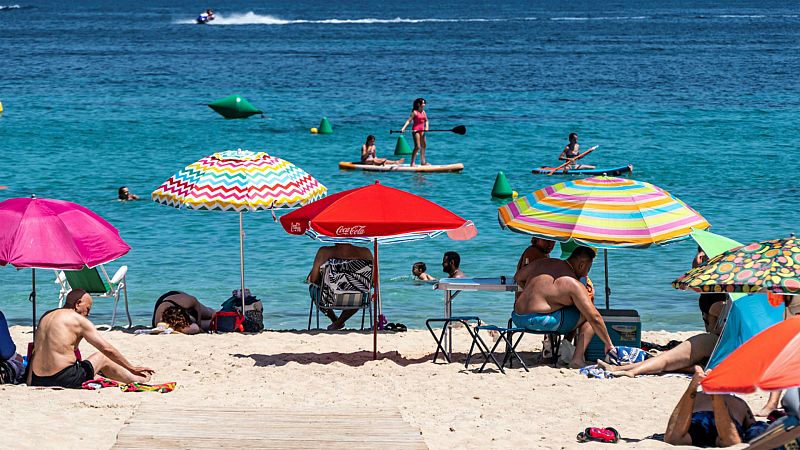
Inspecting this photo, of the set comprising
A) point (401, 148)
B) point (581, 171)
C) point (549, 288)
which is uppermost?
point (549, 288)

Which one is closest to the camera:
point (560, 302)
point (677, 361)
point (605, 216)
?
point (677, 361)

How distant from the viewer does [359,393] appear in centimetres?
1022

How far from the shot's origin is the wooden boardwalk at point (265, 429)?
783 centimetres

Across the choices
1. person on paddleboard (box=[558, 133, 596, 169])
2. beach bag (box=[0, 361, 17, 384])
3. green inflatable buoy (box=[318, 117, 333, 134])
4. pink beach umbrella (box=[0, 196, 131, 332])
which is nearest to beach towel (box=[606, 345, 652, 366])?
pink beach umbrella (box=[0, 196, 131, 332])

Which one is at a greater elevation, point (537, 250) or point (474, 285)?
point (537, 250)

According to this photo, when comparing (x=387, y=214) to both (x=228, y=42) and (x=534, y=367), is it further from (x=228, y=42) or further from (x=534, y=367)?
(x=228, y=42)

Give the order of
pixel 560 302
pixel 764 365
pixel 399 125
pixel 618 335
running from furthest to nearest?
pixel 399 125 → pixel 618 335 → pixel 560 302 → pixel 764 365

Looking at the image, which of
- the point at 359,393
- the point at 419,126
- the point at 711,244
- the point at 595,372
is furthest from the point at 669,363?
the point at 419,126

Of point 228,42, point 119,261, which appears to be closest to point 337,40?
point 228,42

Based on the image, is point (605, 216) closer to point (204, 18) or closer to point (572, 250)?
point (572, 250)

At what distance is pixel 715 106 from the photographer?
43875 millimetres

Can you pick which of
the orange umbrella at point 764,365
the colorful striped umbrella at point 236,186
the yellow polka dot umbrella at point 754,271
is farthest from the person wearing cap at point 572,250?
the orange umbrella at point 764,365

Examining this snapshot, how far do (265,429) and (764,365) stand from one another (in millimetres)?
3364

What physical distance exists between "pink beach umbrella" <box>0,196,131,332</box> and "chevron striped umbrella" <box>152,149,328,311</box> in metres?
1.35
